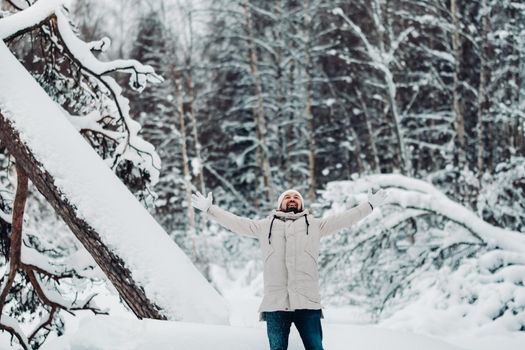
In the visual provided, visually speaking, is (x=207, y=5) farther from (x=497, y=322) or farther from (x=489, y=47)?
(x=497, y=322)

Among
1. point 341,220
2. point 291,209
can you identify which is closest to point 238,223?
point 291,209

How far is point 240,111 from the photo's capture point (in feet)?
62.0

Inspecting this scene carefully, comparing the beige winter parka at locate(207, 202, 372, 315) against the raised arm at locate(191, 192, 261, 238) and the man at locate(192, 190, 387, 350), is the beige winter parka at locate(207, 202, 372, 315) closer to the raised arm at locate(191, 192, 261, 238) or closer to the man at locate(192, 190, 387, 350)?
the man at locate(192, 190, 387, 350)

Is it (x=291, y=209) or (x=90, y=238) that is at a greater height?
(x=291, y=209)

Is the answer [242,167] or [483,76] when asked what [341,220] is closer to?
[483,76]

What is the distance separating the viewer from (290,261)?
350 cm

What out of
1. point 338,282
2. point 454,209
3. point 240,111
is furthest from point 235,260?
point 454,209

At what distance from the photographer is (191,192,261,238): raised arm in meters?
3.80

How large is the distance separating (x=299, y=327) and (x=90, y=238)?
143cm

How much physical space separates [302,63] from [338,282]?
761cm

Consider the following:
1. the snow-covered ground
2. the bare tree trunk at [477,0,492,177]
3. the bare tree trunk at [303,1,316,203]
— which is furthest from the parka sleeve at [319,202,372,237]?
the bare tree trunk at [303,1,316,203]

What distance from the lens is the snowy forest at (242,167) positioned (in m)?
3.71

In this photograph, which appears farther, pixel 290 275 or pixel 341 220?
pixel 341 220

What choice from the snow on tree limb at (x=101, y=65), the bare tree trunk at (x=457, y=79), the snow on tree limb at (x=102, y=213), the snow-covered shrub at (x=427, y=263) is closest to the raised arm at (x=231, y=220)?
the snow on tree limb at (x=102, y=213)
